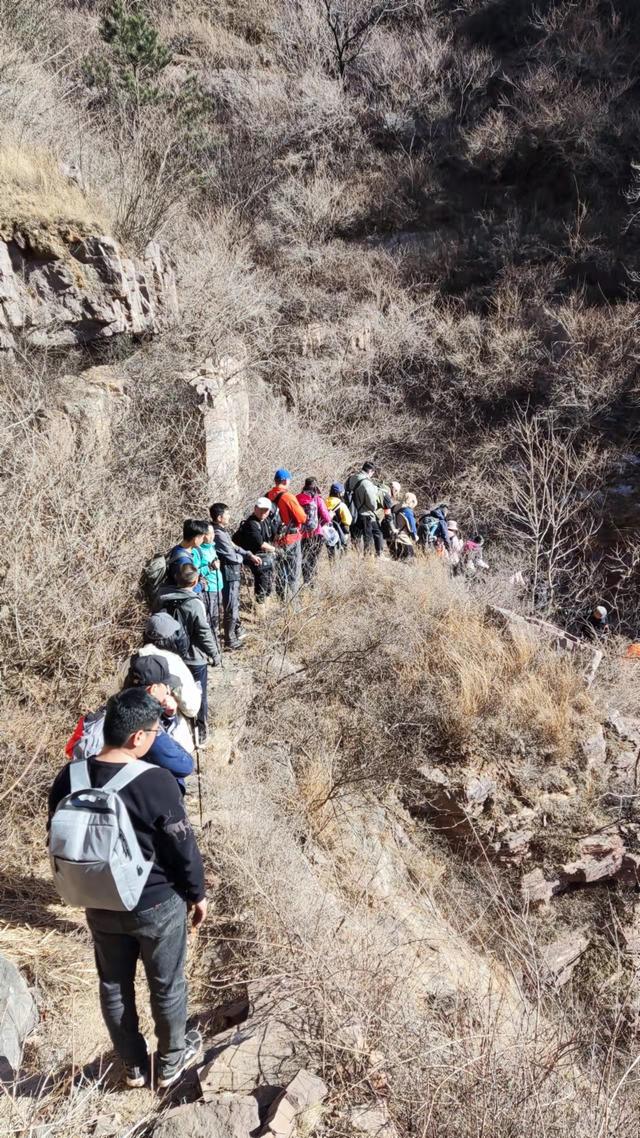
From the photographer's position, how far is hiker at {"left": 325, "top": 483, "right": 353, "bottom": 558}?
7.58 m

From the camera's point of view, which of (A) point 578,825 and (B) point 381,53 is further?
(B) point 381,53

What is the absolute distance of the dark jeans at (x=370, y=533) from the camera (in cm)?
823

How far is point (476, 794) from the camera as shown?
5520mm

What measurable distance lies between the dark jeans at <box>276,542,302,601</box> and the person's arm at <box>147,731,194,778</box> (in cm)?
359

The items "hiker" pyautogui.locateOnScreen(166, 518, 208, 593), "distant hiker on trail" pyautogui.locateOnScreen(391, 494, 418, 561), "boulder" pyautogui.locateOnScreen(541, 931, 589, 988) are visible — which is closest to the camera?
"hiker" pyautogui.locateOnScreen(166, 518, 208, 593)

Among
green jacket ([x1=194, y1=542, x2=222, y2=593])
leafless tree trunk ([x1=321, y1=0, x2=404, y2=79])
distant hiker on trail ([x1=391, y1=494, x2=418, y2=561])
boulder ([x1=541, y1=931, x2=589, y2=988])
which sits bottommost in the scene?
boulder ([x1=541, y1=931, x2=589, y2=988])

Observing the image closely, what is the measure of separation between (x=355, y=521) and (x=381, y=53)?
17824 millimetres

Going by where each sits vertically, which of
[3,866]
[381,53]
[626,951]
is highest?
[381,53]

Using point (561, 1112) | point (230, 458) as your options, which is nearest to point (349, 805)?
point (561, 1112)

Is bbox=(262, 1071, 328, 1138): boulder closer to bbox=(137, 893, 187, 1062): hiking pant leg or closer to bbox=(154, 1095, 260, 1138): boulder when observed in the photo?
bbox=(154, 1095, 260, 1138): boulder

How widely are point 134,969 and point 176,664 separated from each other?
1266 mm

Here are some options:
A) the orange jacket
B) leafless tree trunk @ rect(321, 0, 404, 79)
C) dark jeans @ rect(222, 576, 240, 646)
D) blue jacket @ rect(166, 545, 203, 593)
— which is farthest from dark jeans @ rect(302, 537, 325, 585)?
leafless tree trunk @ rect(321, 0, 404, 79)

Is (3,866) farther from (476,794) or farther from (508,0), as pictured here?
(508,0)

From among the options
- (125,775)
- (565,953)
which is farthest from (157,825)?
(565,953)
